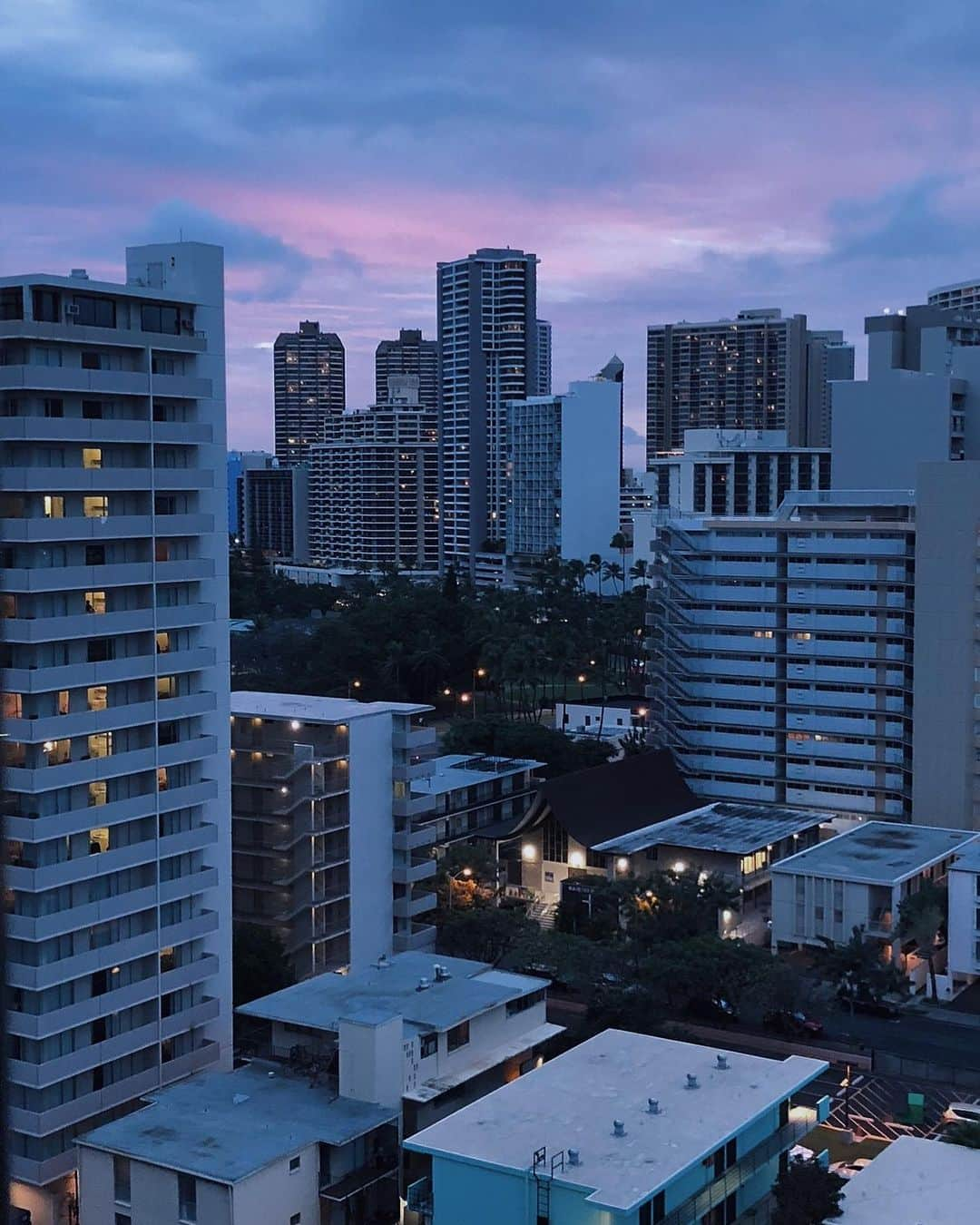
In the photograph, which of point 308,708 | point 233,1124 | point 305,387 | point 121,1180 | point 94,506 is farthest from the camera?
point 305,387

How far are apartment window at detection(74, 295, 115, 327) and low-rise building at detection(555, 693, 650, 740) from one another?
71.1 ft

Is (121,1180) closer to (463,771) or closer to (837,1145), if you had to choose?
(837,1145)

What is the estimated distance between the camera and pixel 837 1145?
14336 millimetres

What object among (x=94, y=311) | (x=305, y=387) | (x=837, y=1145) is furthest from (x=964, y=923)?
(x=305, y=387)

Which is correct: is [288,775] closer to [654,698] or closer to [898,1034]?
[898,1034]

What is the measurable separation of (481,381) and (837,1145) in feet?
205

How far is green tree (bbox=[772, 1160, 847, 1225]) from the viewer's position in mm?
10984

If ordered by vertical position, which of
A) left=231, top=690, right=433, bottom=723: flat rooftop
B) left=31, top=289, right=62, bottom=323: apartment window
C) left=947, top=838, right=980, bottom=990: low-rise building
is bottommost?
left=947, top=838, right=980, bottom=990: low-rise building

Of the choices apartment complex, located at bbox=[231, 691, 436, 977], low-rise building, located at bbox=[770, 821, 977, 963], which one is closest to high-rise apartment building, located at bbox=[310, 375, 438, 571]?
low-rise building, located at bbox=[770, 821, 977, 963]

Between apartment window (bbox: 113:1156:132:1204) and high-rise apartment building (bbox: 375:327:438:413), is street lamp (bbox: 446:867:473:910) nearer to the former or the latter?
apartment window (bbox: 113:1156:132:1204)

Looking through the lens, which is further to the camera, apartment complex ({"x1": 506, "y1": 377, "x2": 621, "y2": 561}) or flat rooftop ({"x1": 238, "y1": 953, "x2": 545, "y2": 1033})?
apartment complex ({"x1": 506, "y1": 377, "x2": 621, "y2": 561})

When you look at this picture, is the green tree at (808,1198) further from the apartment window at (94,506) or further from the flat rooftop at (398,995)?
the apartment window at (94,506)

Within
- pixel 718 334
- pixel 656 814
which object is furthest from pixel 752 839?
pixel 718 334

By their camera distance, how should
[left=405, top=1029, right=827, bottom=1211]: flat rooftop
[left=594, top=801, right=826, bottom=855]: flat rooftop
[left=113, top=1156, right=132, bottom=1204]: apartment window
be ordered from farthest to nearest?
1. [left=594, top=801, right=826, bottom=855]: flat rooftop
2. [left=113, top=1156, right=132, bottom=1204]: apartment window
3. [left=405, top=1029, right=827, bottom=1211]: flat rooftop
